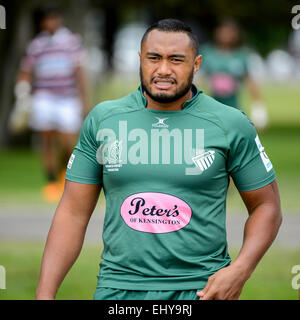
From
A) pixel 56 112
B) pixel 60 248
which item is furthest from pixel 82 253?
pixel 60 248

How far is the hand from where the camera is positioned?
395cm

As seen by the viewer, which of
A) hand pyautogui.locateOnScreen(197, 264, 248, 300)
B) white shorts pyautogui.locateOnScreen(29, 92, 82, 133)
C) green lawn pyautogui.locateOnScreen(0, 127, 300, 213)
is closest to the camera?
hand pyautogui.locateOnScreen(197, 264, 248, 300)

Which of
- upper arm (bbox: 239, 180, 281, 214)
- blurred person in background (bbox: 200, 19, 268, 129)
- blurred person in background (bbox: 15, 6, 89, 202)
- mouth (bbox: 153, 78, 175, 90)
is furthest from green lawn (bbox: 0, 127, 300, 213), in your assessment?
mouth (bbox: 153, 78, 175, 90)

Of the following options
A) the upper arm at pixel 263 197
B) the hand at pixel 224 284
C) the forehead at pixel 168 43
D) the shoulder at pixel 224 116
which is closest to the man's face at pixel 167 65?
the forehead at pixel 168 43

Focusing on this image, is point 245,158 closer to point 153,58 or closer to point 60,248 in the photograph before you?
point 153,58

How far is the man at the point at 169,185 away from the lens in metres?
4.07

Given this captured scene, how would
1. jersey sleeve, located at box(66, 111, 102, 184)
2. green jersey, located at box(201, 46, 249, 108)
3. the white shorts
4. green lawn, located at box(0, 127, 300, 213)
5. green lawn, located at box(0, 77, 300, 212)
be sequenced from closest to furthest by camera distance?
jersey sleeve, located at box(66, 111, 102, 184)
green lawn, located at box(0, 127, 300, 213)
green lawn, located at box(0, 77, 300, 212)
the white shorts
green jersey, located at box(201, 46, 249, 108)

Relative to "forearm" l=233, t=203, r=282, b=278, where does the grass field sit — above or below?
below

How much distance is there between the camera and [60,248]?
427 cm

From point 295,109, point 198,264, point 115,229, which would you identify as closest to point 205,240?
point 198,264

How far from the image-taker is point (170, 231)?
161 inches

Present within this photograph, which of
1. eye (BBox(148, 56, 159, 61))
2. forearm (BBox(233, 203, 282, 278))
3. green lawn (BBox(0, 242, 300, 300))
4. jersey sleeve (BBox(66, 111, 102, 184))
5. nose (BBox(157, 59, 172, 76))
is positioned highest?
eye (BBox(148, 56, 159, 61))

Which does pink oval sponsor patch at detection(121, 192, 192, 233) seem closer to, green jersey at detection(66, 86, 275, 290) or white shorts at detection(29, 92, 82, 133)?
green jersey at detection(66, 86, 275, 290)
